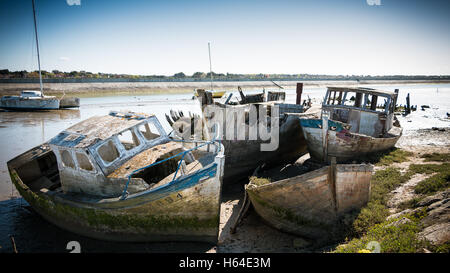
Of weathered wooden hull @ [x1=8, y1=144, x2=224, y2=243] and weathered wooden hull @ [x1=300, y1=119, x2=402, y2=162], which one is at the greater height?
weathered wooden hull @ [x1=300, y1=119, x2=402, y2=162]

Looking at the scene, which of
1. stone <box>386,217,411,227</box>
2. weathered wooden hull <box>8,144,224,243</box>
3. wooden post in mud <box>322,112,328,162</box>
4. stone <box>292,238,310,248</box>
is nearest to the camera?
stone <box>386,217,411,227</box>

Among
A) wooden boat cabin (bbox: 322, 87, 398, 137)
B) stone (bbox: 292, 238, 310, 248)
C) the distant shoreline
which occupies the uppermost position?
the distant shoreline

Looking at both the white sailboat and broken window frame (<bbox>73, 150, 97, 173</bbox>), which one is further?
the white sailboat

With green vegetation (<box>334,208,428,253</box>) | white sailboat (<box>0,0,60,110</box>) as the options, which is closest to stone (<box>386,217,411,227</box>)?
green vegetation (<box>334,208,428,253</box>)

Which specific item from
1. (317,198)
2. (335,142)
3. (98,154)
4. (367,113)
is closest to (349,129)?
(335,142)

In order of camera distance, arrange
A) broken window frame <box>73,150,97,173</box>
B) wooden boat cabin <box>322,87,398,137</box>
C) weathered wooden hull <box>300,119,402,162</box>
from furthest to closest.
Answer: wooden boat cabin <box>322,87,398,137</box> < weathered wooden hull <box>300,119,402,162</box> < broken window frame <box>73,150,97,173</box>

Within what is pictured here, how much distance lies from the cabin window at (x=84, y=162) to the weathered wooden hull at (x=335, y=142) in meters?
8.07

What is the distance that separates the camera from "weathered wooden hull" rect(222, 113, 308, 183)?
1081 cm

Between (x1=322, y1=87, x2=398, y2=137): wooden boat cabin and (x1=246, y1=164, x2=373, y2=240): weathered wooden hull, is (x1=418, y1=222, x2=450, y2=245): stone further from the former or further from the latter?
(x1=322, y1=87, x2=398, y2=137): wooden boat cabin

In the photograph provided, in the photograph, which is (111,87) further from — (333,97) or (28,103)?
(333,97)

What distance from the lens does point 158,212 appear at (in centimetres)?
677

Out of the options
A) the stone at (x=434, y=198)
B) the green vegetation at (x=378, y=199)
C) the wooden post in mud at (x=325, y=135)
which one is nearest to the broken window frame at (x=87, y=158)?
the green vegetation at (x=378, y=199)

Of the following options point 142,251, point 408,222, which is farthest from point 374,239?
point 142,251
